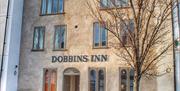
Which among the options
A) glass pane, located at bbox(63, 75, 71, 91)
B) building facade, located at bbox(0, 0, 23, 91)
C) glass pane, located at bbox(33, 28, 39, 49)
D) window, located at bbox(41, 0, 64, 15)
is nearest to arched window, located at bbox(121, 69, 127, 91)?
glass pane, located at bbox(63, 75, 71, 91)

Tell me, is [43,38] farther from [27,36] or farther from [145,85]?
[145,85]

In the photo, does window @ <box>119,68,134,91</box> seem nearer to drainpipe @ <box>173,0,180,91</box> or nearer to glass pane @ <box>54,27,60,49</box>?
drainpipe @ <box>173,0,180,91</box>

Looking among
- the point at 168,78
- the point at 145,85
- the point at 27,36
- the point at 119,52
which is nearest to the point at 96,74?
the point at 119,52

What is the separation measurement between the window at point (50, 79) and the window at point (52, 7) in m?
4.03

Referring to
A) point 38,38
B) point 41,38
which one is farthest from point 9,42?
point 41,38

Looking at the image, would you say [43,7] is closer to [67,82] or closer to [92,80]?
[67,82]

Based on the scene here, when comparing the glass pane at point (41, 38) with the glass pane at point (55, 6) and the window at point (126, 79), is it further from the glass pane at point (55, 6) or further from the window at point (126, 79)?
the window at point (126, 79)

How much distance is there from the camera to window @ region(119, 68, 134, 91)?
16.3 metres

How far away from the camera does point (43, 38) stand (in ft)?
61.5

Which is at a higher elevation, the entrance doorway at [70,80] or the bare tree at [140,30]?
the bare tree at [140,30]

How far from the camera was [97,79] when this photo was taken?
666 inches

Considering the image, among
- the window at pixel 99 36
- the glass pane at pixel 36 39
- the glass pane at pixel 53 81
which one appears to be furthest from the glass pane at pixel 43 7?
the glass pane at pixel 53 81

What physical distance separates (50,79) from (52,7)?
16.2 feet

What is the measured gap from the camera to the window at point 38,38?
1869 cm
